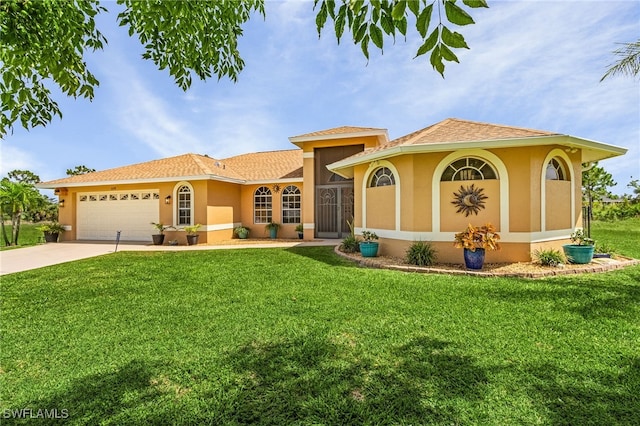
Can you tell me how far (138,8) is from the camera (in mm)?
2953

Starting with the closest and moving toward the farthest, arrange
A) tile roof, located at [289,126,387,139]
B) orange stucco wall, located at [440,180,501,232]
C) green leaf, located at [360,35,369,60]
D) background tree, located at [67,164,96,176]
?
green leaf, located at [360,35,369,60] < orange stucco wall, located at [440,180,501,232] < tile roof, located at [289,126,387,139] < background tree, located at [67,164,96,176]

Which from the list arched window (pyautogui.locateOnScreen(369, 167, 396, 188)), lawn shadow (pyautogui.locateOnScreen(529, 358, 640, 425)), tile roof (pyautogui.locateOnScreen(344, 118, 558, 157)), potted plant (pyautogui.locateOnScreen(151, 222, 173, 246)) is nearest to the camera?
lawn shadow (pyautogui.locateOnScreen(529, 358, 640, 425))

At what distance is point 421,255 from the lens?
8.18 metres

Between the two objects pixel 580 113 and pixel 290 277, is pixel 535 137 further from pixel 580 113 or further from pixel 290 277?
pixel 290 277

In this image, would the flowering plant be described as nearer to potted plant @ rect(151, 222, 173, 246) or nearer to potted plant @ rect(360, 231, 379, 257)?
potted plant @ rect(360, 231, 379, 257)

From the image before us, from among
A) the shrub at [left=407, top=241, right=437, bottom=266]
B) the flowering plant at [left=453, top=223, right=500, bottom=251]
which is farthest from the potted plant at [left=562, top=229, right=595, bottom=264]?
the shrub at [left=407, top=241, right=437, bottom=266]

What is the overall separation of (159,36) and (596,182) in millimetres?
35139

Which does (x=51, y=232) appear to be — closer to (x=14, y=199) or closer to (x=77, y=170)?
(x=14, y=199)

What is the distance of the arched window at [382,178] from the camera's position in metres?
9.71

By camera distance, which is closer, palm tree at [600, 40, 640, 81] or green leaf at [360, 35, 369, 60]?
green leaf at [360, 35, 369, 60]

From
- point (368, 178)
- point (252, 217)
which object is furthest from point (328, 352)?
point (252, 217)

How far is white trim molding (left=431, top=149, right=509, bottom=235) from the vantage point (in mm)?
8133

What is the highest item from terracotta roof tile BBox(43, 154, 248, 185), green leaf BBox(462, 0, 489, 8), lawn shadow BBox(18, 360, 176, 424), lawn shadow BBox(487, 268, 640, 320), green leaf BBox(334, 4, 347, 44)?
terracotta roof tile BBox(43, 154, 248, 185)

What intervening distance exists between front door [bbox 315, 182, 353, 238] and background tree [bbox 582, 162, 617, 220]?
22.4 m
